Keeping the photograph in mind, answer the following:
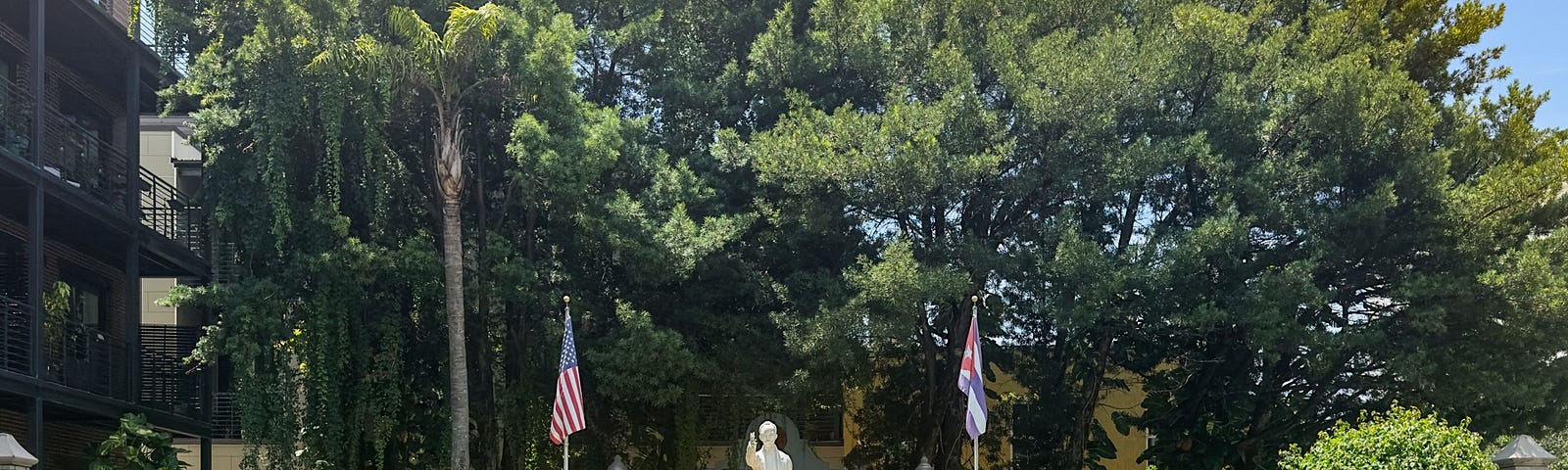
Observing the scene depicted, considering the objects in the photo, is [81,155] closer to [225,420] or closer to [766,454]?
[225,420]

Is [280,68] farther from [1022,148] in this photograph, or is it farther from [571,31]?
[1022,148]

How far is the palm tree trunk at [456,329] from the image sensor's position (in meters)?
27.0

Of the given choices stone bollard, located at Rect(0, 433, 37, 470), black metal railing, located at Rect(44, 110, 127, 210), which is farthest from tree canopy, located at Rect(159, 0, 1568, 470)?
stone bollard, located at Rect(0, 433, 37, 470)

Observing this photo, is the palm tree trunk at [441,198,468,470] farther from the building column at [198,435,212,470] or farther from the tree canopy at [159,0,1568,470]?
the building column at [198,435,212,470]

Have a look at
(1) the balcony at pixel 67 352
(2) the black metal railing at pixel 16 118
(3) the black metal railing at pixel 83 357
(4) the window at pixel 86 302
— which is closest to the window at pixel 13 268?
(1) the balcony at pixel 67 352

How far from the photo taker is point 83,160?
26297 millimetres

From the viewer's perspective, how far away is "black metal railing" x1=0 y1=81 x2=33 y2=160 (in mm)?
23031

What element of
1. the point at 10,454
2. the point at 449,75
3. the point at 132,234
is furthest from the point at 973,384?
the point at 132,234

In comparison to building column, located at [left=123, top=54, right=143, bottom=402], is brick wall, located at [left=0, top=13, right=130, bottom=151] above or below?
above

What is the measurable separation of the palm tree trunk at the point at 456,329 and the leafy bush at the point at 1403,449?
13378 millimetres

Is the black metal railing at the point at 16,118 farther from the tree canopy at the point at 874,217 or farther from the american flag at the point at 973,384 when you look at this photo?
the american flag at the point at 973,384

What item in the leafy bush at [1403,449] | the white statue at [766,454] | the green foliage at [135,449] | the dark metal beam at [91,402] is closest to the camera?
the white statue at [766,454]

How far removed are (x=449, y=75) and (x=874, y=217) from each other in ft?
25.7

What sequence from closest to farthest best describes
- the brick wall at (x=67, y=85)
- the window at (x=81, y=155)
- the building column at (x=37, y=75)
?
the building column at (x=37, y=75) < the brick wall at (x=67, y=85) < the window at (x=81, y=155)
